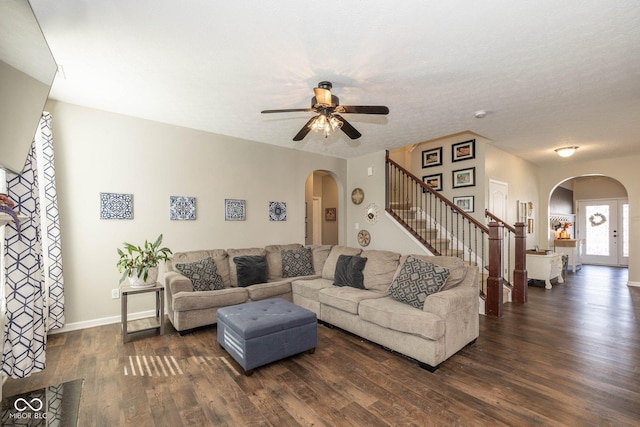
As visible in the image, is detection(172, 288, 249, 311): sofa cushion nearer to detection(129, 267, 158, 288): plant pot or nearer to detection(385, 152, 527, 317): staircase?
detection(129, 267, 158, 288): plant pot

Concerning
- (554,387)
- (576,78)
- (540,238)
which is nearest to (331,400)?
(554,387)

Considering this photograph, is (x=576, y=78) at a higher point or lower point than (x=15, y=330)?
higher

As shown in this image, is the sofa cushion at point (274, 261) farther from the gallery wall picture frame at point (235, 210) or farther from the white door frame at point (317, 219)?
the white door frame at point (317, 219)

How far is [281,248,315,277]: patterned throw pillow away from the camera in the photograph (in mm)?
4539

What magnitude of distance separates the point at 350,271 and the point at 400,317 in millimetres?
1174

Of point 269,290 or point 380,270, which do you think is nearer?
point 380,270

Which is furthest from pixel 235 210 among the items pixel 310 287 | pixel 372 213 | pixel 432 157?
pixel 432 157

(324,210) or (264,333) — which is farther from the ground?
(324,210)

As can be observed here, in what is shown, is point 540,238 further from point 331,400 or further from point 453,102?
point 331,400

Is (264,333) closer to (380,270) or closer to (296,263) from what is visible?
(380,270)

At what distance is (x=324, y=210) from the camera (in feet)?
27.5

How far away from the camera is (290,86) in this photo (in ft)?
9.75

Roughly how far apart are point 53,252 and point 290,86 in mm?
3124

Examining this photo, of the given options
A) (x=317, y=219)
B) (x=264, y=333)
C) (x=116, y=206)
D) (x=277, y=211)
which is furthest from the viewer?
(x=317, y=219)
